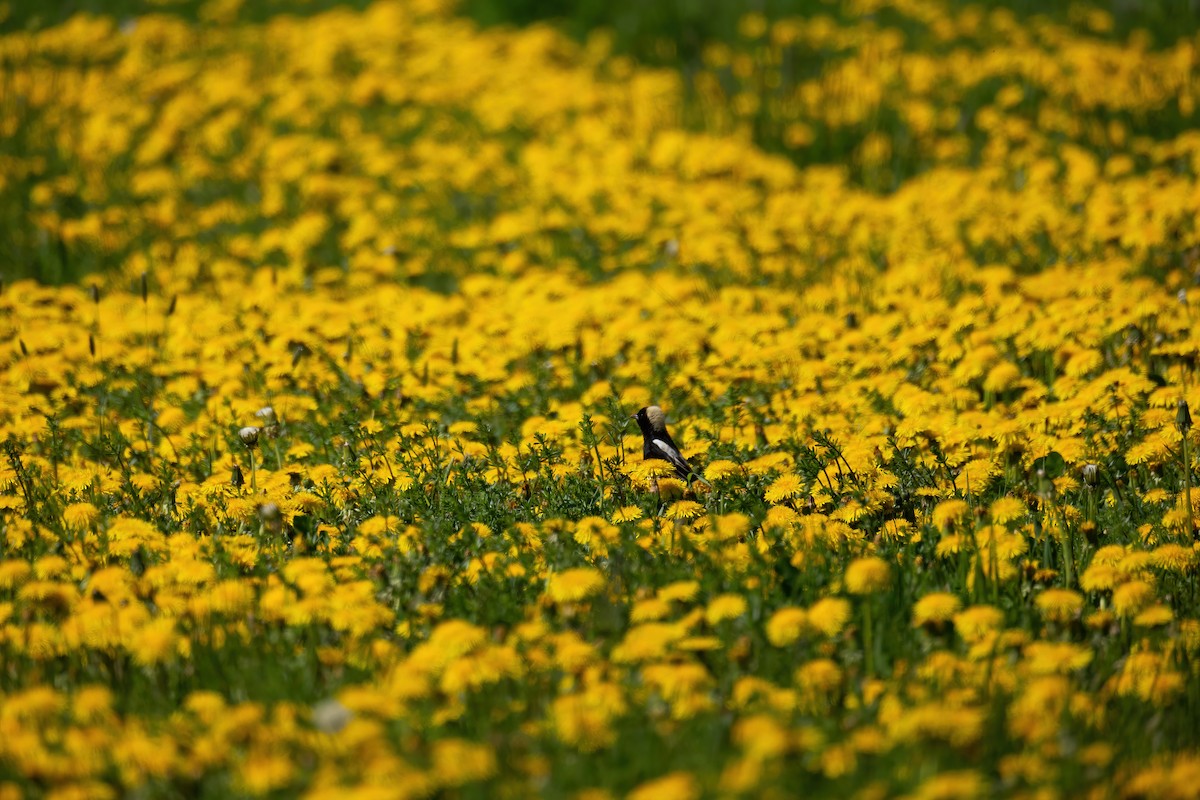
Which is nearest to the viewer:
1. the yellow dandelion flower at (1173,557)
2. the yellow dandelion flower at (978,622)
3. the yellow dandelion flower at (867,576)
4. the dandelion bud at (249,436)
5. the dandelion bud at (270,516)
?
the yellow dandelion flower at (978,622)

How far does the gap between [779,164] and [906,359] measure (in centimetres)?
280

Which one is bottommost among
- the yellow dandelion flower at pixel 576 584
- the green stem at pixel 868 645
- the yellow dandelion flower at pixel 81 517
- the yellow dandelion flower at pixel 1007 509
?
the green stem at pixel 868 645

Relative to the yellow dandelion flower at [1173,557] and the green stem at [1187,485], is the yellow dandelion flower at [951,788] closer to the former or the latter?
the yellow dandelion flower at [1173,557]

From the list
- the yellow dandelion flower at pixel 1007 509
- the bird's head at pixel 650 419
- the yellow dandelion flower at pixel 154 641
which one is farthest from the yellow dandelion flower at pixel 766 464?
the yellow dandelion flower at pixel 154 641

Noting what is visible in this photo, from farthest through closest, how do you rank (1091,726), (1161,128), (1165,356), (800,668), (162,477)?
(1161,128)
(1165,356)
(162,477)
(800,668)
(1091,726)

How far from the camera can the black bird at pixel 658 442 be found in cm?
395

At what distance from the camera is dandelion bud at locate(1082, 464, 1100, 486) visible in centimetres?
366

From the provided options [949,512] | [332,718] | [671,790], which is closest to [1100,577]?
[949,512]

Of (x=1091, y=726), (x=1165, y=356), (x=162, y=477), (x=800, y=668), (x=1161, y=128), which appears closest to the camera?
(x=1091, y=726)

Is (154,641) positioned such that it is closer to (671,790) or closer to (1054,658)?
(671,790)

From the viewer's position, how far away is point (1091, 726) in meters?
2.57

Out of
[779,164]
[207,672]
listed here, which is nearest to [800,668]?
[207,672]

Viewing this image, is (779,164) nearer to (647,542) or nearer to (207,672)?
(647,542)

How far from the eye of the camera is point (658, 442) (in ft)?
13.2
